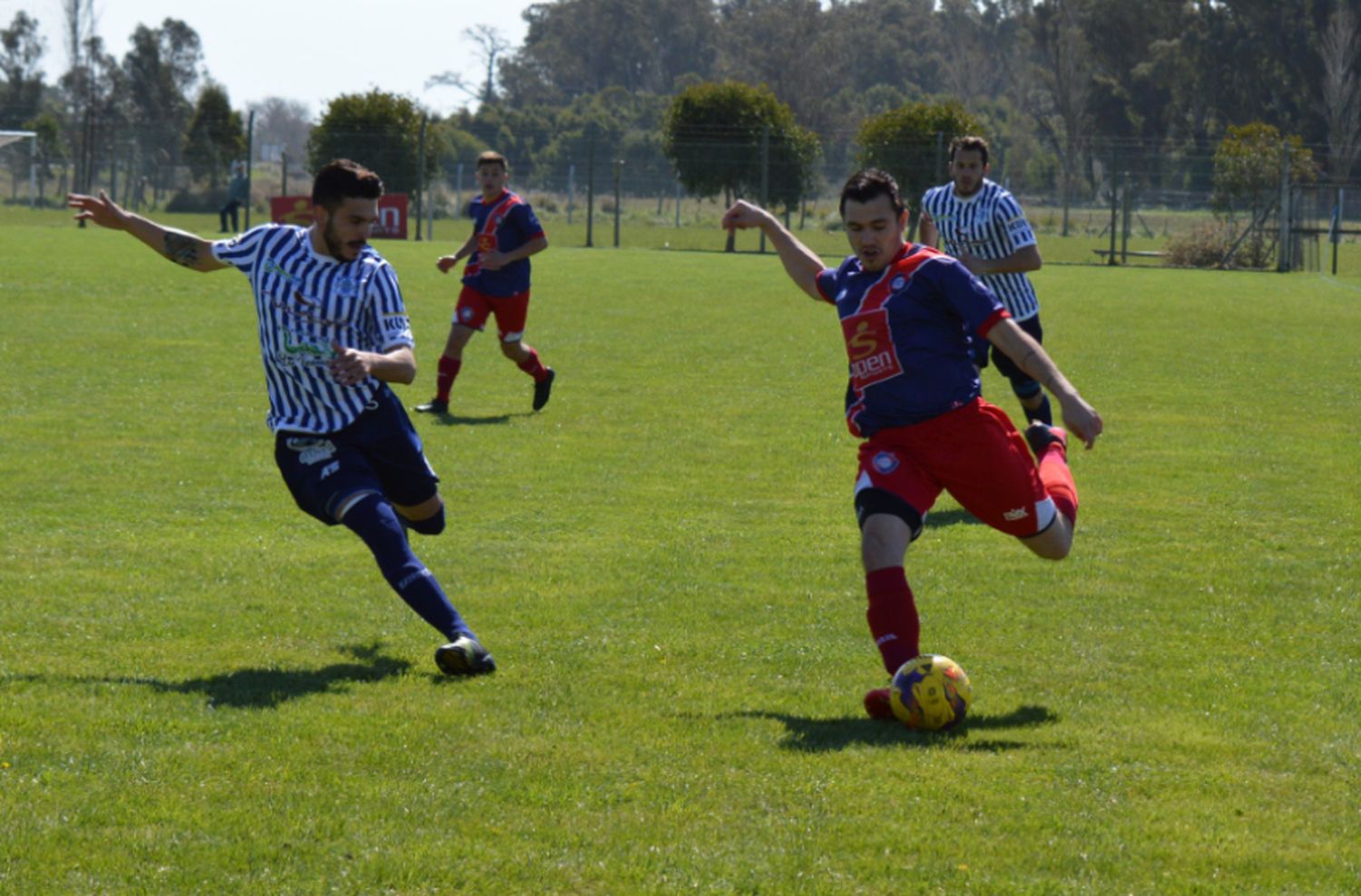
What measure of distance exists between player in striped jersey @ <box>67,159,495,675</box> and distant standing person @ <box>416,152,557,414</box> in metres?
6.78

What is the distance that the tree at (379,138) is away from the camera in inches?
1785

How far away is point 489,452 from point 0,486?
3.03 meters

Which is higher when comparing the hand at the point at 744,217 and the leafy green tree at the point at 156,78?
the leafy green tree at the point at 156,78

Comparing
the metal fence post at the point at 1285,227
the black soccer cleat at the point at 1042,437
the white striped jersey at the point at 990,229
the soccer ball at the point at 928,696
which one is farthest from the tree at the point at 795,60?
the soccer ball at the point at 928,696

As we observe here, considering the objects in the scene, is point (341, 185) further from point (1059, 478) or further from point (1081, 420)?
point (1059, 478)

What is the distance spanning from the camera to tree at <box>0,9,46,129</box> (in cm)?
8675

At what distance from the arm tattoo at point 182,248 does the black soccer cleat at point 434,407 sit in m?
6.34

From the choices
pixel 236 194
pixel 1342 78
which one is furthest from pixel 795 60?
pixel 236 194

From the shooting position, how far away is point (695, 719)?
5.42m

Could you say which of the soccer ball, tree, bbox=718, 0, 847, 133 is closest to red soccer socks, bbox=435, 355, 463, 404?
the soccer ball

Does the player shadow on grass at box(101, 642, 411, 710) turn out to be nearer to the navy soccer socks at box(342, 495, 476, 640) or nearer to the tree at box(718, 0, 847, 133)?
the navy soccer socks at box(342, 495, 476, 640)

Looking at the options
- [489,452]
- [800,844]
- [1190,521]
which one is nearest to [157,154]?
[489,452]

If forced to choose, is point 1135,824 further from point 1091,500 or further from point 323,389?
point 1091,500

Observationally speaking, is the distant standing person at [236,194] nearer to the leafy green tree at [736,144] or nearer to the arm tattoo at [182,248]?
the leafy green tree at [736,144]
